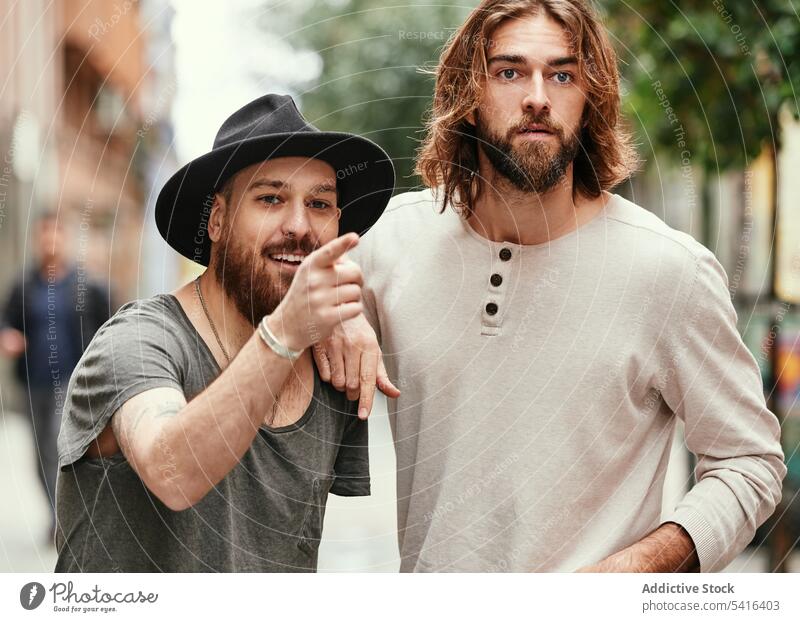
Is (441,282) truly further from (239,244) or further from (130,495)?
(130,495)

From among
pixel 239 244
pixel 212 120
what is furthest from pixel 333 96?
pixel 239 244

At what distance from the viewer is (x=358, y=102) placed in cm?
220

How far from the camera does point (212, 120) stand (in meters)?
2.05

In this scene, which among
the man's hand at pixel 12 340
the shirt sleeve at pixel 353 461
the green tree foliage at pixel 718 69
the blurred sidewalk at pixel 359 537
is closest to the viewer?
the shirt sleeve at pixel 353 461

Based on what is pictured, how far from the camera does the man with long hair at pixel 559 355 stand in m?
1.86

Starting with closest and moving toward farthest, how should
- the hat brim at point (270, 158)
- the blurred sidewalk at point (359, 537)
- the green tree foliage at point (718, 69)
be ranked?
the hat brim at point (270, 158), the blurred sidewalk at point (359, 537), the green tree foliage at point (718, 69)

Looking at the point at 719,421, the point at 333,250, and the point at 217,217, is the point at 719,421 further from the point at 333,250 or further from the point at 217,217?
the point at 217,217

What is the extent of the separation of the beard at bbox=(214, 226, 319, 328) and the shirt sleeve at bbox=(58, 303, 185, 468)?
0.14m

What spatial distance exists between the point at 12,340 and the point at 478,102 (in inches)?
63.0

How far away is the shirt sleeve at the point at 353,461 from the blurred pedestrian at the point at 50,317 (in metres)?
0.58

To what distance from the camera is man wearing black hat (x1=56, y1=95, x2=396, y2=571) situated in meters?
1.73

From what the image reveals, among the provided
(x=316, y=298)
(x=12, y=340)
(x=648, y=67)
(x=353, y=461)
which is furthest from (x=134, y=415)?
(x=648, y=67)

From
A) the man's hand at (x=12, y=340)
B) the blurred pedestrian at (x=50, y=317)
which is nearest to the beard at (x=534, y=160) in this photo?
the blurred pedestrian at (x=50, y=317)

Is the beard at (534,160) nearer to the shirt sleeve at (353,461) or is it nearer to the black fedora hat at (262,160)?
the black fedora hat at (262,160)
